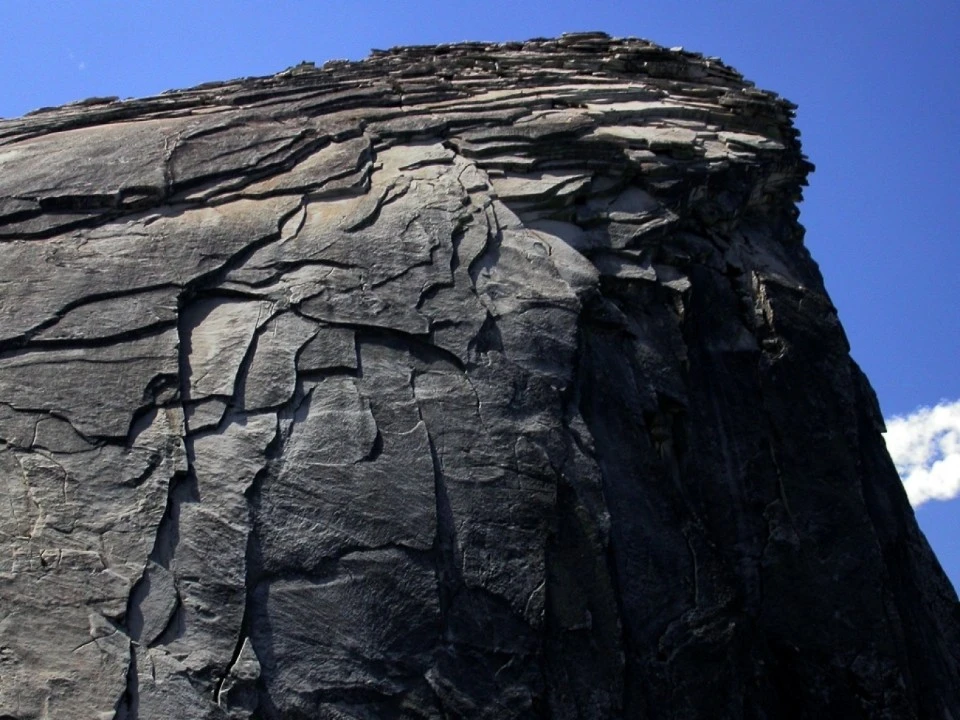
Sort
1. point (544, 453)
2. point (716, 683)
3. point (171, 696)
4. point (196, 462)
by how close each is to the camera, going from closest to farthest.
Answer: point (171, 696) < point (196, 462) < point (544, 453) < point (716, 683)

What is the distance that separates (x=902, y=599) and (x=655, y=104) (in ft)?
12.9

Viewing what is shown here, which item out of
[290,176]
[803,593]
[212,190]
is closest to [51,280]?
[212,190]

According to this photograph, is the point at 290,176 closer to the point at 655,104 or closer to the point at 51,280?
the point at 51,280

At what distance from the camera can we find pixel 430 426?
22.5 ft

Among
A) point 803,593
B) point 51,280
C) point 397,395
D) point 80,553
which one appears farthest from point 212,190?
point 803,593

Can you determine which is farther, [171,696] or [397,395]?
[397,395]

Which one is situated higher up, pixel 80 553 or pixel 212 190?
pixel 212 190

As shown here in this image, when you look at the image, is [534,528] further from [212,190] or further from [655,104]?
[655,104]

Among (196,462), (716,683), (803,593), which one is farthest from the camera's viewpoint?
(803,593)

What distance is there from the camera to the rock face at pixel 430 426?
629cm

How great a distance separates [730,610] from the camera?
7703 mm

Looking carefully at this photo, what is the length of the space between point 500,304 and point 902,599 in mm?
3580

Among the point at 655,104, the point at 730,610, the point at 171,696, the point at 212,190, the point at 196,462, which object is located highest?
the point at 655,104

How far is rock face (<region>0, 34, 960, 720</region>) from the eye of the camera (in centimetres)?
629
